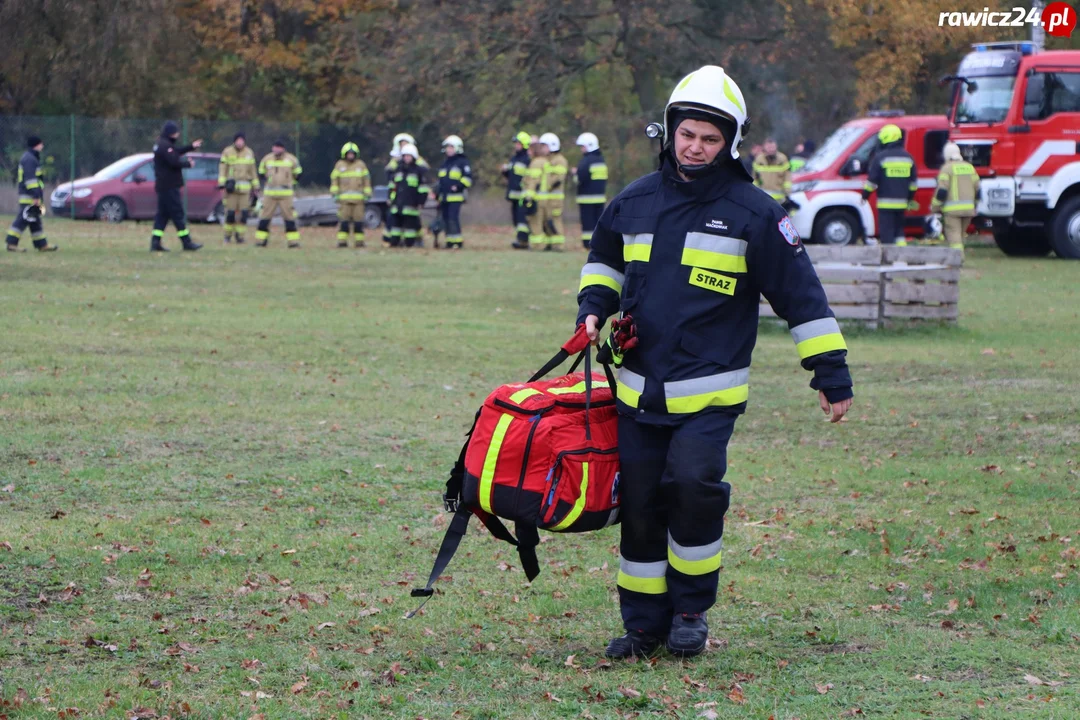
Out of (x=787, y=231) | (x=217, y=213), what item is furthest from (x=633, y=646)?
(x=217, y=213)

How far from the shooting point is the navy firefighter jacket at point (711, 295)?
15.1ft

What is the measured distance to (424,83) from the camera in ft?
121

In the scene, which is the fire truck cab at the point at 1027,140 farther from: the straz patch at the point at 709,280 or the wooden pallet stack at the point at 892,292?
the straz patch at the point at 709,280

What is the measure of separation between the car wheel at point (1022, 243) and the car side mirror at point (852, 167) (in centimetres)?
326

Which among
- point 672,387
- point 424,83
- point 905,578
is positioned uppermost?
point 424,83

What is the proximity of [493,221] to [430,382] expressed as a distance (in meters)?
27.1

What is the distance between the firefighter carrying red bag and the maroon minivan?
91.5 feet

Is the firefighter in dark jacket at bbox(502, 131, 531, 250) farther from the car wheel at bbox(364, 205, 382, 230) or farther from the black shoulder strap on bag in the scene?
the black shoulder strap on bag

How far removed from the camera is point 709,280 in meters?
4.62

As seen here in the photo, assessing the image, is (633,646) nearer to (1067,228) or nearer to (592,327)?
(592,327)

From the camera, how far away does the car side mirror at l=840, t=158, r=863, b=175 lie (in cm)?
2480

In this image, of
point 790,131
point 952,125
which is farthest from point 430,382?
point 790,131

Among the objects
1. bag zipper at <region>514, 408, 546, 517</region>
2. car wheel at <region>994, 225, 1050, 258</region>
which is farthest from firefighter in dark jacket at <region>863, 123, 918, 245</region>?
bag zipper at <region>514, 408, 546, 517</region>

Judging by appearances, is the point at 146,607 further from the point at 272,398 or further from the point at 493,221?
the point at 493,221
